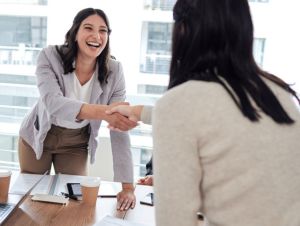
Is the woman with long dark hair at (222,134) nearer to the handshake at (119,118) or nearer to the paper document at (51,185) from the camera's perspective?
the handshake at (119,118)

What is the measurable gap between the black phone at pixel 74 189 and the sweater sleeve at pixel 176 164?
841mm

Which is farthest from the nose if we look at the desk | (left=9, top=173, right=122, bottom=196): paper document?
the desk

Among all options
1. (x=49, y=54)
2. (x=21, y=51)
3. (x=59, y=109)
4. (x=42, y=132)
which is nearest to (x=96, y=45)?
(x=49, y=54)

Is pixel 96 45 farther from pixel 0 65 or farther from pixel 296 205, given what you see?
pixel 0 65

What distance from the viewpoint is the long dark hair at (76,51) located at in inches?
77.8

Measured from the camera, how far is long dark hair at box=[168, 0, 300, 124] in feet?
2.68

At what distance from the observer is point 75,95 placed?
6.62ft

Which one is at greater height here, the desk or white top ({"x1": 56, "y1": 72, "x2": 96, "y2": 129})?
white top ({"x1": 56, "y1": 72, "x2": 96, "y2": 129})

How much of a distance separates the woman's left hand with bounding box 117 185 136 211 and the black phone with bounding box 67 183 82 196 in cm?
17

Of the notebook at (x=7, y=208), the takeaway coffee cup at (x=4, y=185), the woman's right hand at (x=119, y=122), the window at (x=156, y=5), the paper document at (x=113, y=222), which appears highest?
the window at (x=156, y=5)

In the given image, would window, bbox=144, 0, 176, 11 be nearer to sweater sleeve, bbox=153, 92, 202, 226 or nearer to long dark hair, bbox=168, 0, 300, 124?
long dark hair, bbox=168, 0, 300, 124

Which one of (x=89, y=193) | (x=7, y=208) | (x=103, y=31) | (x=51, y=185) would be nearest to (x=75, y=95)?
(x=103, y=31)

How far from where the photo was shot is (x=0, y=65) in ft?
11.4

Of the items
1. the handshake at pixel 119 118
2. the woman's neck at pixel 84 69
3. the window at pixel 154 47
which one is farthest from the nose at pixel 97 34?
the window at pixel 154 47
